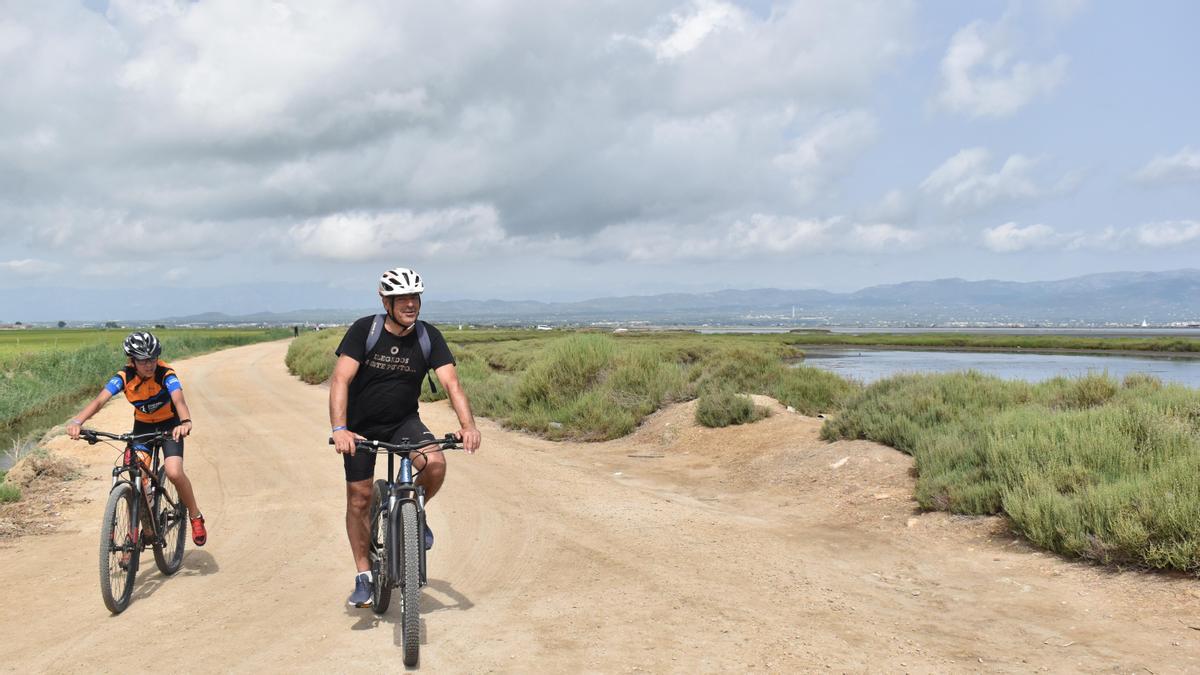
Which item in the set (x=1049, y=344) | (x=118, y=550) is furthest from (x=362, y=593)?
(x=1049, y=344)

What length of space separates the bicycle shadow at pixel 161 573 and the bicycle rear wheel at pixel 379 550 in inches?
81.5

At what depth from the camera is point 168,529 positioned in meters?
6.76

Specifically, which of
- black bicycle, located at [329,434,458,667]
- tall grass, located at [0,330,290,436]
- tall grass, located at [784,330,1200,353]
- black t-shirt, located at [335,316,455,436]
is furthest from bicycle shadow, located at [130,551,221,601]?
tall grass, located at [784,330,1200,353]

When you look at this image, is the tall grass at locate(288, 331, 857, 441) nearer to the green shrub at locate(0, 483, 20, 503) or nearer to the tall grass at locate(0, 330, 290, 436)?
the green shrub at locate(0, 483, 20, 503)

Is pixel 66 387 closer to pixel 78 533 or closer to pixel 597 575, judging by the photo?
pixel 78 533

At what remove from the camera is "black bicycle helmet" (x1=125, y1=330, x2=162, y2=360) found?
20.5ft

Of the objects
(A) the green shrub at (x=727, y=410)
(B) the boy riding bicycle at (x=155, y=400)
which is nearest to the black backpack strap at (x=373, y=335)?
(B) the boy riding bicycle at (x=155, y=400)

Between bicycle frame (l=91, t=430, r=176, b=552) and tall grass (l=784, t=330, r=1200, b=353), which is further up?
bicycle frame (l=91, t=430, r=176, b=552)

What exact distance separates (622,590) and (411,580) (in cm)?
202

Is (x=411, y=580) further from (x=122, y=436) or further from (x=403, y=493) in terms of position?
(x=122, y=436)

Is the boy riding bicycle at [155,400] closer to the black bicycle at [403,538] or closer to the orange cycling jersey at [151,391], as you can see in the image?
the orange cycling jersey at [151,391]

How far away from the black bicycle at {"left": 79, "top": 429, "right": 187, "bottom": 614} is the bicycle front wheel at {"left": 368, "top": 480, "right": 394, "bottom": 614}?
73.9 inches

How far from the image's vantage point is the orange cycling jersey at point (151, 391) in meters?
6.51

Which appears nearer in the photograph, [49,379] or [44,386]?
[44,386]
